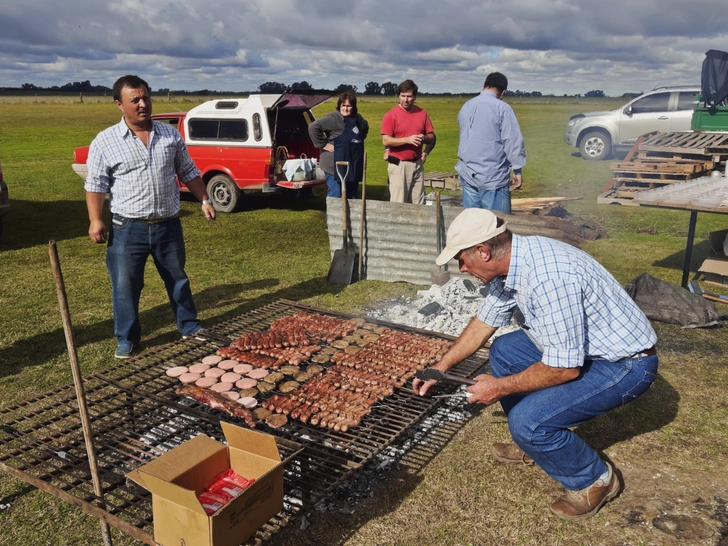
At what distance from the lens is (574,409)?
3.27 metres

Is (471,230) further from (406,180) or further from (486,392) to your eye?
(406,180)

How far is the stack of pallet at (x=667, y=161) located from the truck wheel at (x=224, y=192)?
7.29 m

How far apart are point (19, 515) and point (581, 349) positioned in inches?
132

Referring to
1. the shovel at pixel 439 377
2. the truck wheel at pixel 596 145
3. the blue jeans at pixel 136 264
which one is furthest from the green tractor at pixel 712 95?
the blue jeans at pixel 136 264

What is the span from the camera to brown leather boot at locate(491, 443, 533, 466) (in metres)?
3.97

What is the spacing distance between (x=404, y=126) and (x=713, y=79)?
660 centimetres

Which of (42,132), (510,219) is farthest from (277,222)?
(42,132)

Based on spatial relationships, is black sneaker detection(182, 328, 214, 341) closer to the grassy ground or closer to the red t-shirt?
the grassy ground

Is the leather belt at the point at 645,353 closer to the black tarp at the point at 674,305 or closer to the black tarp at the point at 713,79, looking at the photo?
the black tarp at the point at 674,305

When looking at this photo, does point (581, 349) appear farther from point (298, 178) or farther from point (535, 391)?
point (298, 178)

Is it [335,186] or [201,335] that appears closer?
[201,335]

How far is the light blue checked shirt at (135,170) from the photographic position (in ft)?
16.6

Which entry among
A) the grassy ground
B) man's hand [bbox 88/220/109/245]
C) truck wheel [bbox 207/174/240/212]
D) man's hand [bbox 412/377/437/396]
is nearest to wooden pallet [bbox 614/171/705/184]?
the grassy ground

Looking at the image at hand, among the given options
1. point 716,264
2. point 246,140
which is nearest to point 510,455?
point 716,264
